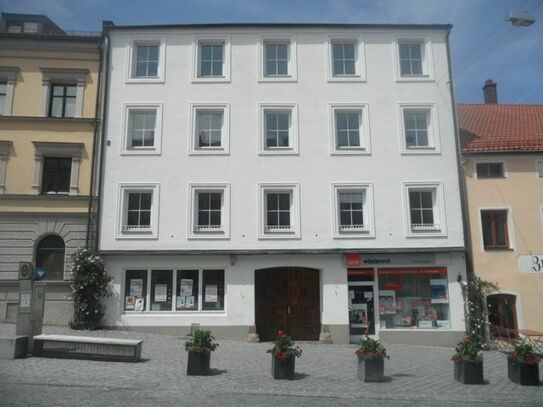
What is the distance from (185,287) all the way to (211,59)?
366 inches

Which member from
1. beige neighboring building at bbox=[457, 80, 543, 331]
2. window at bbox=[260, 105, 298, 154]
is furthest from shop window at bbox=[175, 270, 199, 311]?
beige neighboring building at bbox=[457, 80, 543, 331]

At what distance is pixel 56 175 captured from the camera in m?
19.6

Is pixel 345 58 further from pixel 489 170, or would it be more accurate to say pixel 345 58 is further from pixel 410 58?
pixel 489 170

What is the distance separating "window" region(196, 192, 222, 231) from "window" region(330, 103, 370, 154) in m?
4.95

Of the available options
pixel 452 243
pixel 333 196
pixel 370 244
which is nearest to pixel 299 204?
pixel 333 196

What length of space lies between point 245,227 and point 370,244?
474 cm

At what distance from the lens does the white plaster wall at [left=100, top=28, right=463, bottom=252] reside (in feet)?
61.5

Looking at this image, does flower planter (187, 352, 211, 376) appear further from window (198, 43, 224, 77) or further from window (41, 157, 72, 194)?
window (198, 43, 224, 77)

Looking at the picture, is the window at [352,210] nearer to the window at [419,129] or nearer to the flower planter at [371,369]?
the window at [419,129]

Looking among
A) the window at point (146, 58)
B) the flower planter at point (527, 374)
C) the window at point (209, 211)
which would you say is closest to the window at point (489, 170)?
the flower planter at point (527, 374)

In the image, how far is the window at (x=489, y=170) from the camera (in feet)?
63.7

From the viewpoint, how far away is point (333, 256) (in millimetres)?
18578

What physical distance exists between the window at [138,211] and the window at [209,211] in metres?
1.65

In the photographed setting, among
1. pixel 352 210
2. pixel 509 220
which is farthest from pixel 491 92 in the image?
pixel 352 210
